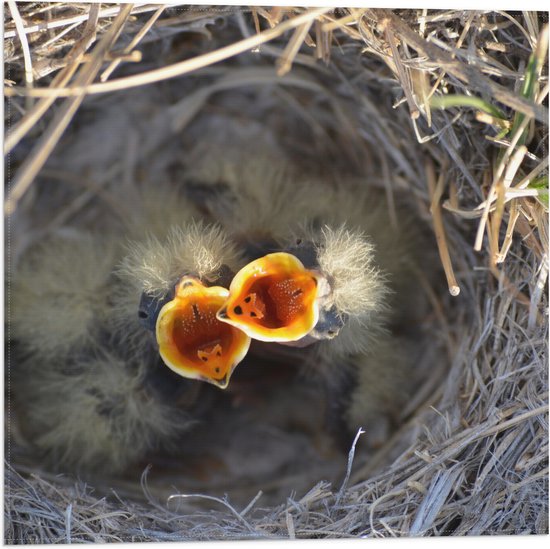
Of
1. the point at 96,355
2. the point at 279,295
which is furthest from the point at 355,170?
the point at 96,355

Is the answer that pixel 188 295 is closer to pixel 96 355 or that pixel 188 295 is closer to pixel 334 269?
pixel 334 269

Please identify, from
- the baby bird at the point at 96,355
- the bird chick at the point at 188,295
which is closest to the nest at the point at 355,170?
the baby bird at the point at 96,355

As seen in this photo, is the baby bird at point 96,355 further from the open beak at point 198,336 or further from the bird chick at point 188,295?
the open beak at point 198,336

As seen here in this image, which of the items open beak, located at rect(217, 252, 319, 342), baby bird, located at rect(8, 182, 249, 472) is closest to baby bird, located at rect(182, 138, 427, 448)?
open beak, located at rect(217, 252, 319, 342)

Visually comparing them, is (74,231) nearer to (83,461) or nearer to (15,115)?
(15,115)

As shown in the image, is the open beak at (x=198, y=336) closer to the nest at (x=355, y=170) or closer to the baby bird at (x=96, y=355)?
the baby bird at (x=96, y=355)

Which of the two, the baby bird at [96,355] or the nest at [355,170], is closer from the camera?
the nest at [355,170]

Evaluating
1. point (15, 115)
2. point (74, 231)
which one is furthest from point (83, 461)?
point (15, 115)
